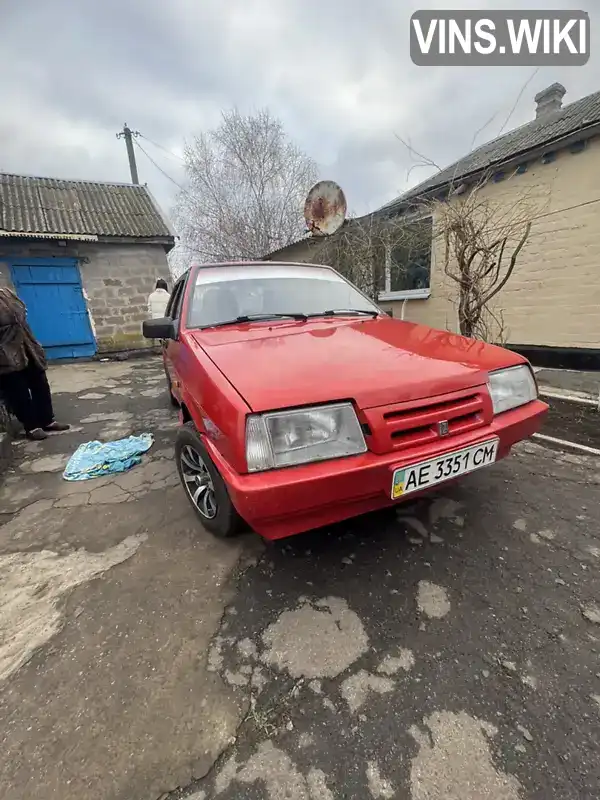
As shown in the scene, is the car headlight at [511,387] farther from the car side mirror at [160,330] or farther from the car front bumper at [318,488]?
the car side mirror at [160,330]

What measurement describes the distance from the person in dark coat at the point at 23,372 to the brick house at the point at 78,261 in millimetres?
5941

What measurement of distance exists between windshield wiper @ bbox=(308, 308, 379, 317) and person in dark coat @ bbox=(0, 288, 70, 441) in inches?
117

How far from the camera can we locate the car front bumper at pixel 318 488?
4.50 feet

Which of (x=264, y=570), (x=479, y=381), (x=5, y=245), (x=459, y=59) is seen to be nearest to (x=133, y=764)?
(x=264, y=570)

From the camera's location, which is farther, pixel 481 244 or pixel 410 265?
pixel 410 265

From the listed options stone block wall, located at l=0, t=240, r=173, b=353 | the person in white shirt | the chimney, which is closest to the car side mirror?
the person in white shirt

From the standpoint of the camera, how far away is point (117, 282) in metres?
9.23

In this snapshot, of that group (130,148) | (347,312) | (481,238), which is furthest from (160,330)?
(130,148)

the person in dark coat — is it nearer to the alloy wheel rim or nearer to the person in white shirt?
the alloy wheel rim

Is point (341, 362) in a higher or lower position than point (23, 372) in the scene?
Answer: higher

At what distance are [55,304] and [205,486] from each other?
8967 millimetres

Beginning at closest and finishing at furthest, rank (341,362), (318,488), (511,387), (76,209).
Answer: (318,488) → (341,362) → (511,387) → (76,209)

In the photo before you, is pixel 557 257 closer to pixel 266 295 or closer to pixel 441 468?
pixel 266 295

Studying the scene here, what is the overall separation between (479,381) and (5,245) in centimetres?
1044
